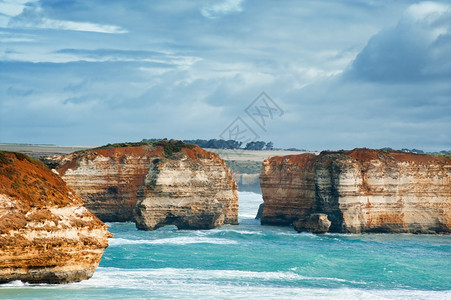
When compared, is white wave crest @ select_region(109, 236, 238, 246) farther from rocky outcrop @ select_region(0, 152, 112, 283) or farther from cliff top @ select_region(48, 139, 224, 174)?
rocky outcrop @ select_region(0, 152, 112, 283)

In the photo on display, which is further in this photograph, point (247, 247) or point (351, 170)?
point (351, 170)

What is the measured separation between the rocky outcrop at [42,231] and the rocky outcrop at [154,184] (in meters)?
25.6

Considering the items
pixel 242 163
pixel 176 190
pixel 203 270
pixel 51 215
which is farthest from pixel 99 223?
pixel 242 163

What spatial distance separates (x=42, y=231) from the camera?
2730 cm

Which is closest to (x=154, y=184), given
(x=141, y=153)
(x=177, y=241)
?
(x=177, y=241)

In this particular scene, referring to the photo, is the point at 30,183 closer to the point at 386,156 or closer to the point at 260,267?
the point at 260,267

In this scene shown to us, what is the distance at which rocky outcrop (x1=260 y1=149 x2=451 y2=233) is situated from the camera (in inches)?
2219

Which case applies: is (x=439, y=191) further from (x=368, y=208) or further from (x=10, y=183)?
(x=10, y=183)

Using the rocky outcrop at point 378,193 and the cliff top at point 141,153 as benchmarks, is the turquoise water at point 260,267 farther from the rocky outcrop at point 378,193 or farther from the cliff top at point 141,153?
the cliff top at point 141,153

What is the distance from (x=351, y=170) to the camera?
185ft

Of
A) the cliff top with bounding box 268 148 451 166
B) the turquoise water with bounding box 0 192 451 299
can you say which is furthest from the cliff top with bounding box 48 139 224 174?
the cliff top with bounding box 268 148 451 166

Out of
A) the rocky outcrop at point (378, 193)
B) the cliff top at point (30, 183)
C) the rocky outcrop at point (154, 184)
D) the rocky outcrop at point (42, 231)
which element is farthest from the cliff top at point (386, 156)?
the rocky outcrop at point (42, 231)

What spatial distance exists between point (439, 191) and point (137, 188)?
23376mm

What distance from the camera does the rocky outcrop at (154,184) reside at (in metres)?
55.7
